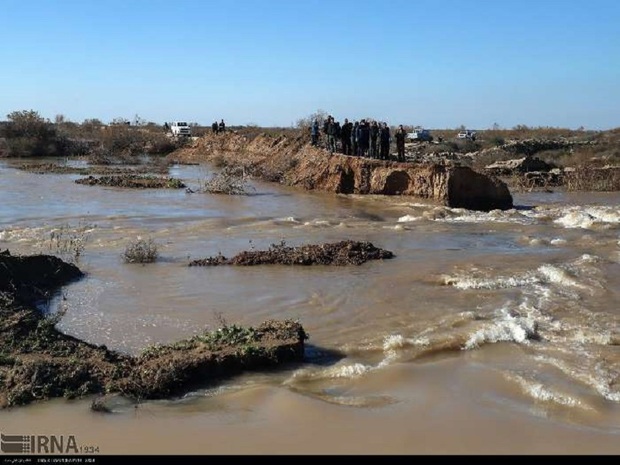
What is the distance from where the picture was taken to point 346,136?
1086 inches

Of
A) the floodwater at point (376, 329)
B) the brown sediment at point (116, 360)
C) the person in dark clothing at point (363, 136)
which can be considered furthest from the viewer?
the person in dark clothing at point (363, 136)

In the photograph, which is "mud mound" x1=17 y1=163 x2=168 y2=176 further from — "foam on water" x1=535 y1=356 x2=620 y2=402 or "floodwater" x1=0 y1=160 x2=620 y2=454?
"foam on water" x1=535 y1=356 x2=620 y2=402

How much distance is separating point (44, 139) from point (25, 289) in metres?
44.6

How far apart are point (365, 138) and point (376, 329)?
18.6m

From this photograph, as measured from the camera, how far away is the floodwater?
5.38m

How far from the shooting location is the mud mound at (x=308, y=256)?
13.0 meters

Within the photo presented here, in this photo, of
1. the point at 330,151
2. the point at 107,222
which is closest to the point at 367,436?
the point at 107,222

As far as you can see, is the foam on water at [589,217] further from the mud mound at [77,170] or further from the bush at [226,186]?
the mud mound at [77,170]

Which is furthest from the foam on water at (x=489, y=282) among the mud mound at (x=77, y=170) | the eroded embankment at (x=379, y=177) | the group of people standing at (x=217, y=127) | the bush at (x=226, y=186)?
the group of people standing at (x=217, y=127)

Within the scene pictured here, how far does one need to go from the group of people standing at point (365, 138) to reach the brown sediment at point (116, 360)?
19077 mm

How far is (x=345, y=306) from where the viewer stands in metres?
9.99

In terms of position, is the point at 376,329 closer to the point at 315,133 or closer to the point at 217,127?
the point at 315,133

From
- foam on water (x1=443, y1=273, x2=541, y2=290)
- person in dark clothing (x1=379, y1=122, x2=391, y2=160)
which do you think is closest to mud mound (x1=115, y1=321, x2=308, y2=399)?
foam on water (x1=443, y1=273, x2=541, y2=290)

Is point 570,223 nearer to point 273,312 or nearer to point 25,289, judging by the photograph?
point 273,312
